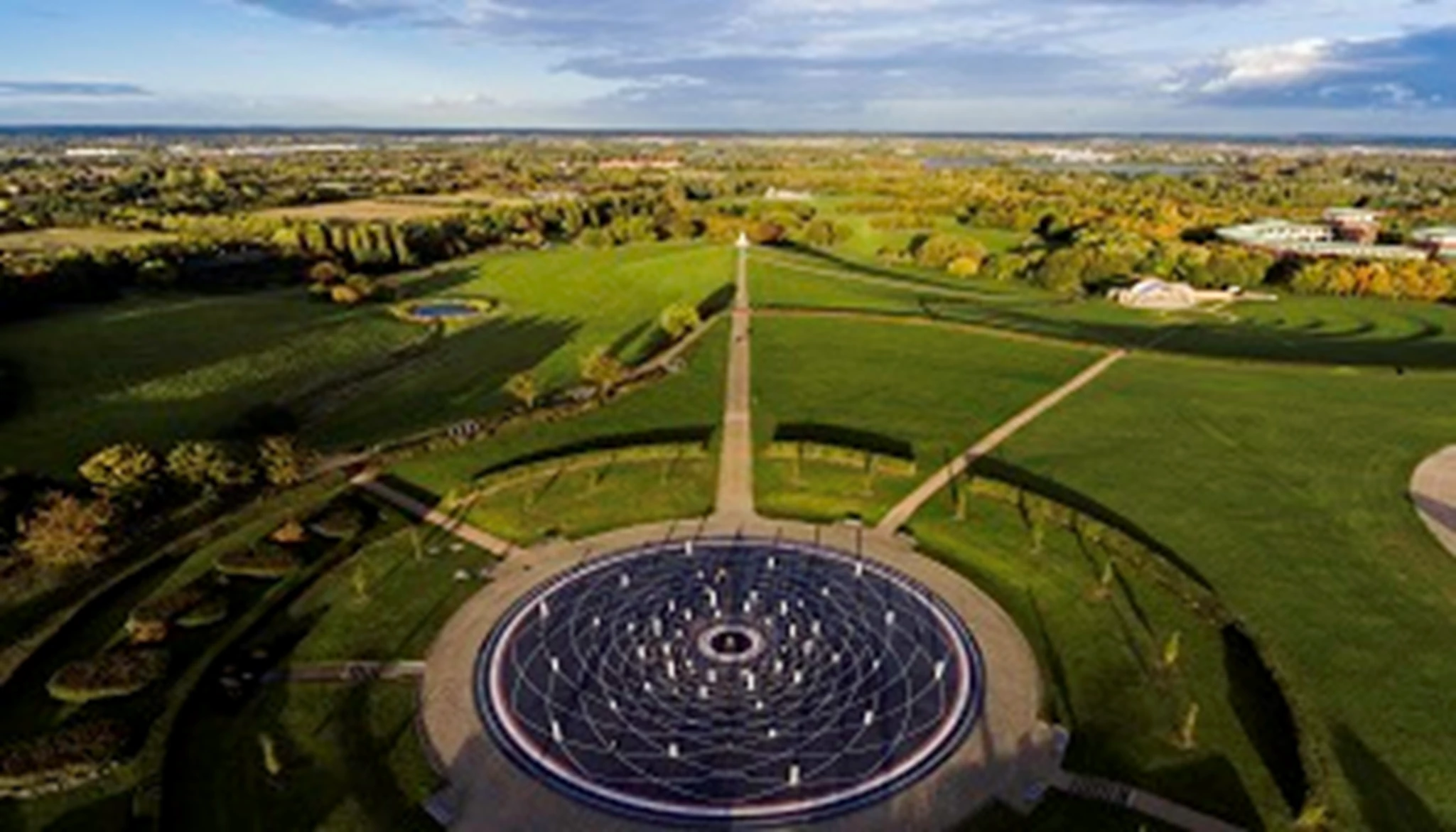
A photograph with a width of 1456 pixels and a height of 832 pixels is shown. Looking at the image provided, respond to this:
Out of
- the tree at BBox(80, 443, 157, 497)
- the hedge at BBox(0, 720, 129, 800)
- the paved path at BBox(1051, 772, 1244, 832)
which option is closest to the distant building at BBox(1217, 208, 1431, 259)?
the paved path at BBox(1051, 772, 1244, 832)

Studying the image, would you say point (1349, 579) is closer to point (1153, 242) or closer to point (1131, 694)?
point (1131, 694)

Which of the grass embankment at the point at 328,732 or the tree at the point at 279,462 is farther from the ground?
the tree at the point at 279,462

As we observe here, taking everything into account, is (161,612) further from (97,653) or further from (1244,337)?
(1244,337)

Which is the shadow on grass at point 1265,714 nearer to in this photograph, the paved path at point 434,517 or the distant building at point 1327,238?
the paved path at point 434,517

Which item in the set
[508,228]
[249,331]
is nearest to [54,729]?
[249,331]

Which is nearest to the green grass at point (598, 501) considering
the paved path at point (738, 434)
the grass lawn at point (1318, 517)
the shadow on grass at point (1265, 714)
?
the paved path at point (738, 434)

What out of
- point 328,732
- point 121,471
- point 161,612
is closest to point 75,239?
point 121,471
